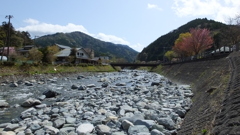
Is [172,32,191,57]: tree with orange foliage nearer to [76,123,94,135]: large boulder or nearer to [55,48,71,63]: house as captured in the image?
[55,48,71,63]: house

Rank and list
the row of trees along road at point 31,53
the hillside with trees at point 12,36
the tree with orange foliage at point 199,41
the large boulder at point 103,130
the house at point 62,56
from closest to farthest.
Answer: the large boulder at point 103,130
the row of trees along road at point 31,53
the tree with orange foliage at point 199,41
the hillside with trees at point 12,36
the house at point 62,56

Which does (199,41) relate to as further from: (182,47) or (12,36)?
(12,36)

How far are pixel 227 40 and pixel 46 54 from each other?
45368 millimetres

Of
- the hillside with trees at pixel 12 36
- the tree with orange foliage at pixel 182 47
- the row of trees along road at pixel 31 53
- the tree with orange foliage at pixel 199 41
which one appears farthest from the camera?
the hillside with trees at pixel 12 36

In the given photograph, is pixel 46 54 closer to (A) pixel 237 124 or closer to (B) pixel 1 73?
(B) pixel 1 73

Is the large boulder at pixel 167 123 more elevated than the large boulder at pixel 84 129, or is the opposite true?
the large boulder at pixel 167 123

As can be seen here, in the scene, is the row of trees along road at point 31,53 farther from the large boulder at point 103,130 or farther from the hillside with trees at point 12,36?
the large boulder at point 103,130

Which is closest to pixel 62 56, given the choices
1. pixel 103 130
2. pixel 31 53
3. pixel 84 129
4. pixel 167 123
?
pixel 31 53

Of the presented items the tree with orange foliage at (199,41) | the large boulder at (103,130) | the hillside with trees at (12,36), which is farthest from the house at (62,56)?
the large boulder at (103,130)

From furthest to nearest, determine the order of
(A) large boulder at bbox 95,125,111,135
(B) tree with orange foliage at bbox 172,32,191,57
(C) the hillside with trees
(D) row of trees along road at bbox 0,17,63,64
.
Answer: (C) the hillside with trees, (B) tree with orange foliage at bbox 172,32,191,57, (D) row of trees along road at bbox 0,17,63,64, (A) large boulder at bbox 95,125,111,135

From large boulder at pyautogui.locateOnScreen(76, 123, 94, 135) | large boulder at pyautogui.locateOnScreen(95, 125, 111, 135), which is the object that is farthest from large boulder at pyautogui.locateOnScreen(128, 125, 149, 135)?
large boulder at pyautogui.locateOnScreen(76, 123, 94, 135)

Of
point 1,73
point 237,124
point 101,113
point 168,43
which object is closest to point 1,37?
point 1,73

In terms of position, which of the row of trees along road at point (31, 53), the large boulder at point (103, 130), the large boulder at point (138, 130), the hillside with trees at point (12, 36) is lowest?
the large boulder at point (103, 130)

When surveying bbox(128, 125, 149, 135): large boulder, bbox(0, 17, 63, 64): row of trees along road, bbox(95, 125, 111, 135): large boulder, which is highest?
bbox(0, 17, 63, 64): row of trees along road
